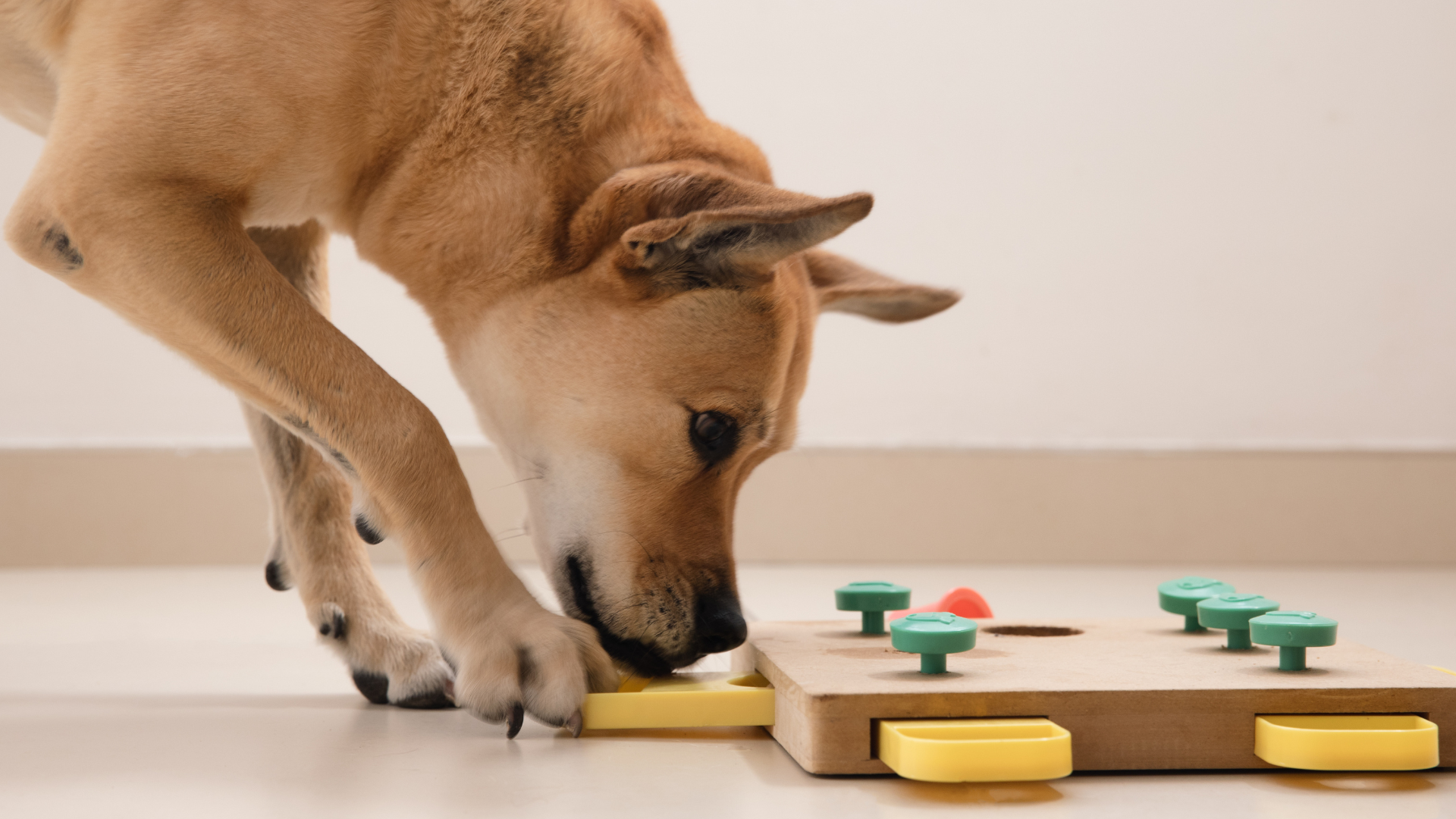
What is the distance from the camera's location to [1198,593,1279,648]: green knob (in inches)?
63.3

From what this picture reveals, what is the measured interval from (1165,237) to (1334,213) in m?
0.59

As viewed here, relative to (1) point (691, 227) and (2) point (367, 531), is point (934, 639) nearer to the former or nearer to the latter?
(1) point (691, 227)

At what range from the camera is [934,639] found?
54.6 inches

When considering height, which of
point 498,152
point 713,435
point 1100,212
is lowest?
point 713,435

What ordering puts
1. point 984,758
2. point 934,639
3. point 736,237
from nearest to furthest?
point 984,758
point 934,639
point 736,237

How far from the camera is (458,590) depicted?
157 cm

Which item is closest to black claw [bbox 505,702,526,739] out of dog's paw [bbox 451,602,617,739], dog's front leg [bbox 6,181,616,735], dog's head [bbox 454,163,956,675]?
dog's paw [bbox 451,602,617,739]

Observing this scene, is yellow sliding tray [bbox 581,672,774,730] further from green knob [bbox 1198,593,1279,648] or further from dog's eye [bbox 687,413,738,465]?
green knob [bbox 1198,593,1279,648]

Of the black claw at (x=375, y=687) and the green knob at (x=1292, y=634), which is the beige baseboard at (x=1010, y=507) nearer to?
the black claw at (x=375, y=687)

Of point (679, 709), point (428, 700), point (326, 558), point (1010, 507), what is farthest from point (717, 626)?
point (1010, 507)

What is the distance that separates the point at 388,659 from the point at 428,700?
10 cm

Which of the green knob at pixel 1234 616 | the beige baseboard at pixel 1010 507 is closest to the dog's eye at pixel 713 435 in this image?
the green knob at pixel 1234 616

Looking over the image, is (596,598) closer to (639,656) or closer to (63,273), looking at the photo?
(639,656)

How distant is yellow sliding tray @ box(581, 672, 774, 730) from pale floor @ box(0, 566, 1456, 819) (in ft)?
0.07
